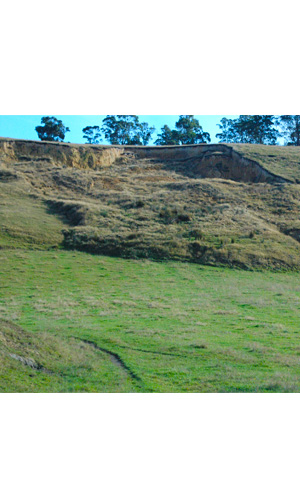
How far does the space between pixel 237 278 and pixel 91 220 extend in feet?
52.6

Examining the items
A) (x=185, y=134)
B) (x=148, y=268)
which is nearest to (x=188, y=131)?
(x=185, y=134)

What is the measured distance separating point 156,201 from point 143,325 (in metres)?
27.9

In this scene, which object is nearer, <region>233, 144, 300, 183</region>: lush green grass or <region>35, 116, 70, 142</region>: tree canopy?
<region>233, 144, 300, 183</region>: lush green grass

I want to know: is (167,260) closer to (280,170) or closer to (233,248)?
(233,248)

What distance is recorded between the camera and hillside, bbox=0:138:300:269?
110 feet

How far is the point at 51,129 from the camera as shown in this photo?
76.9 metres

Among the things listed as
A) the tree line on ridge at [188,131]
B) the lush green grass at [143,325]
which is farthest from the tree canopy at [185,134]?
the lush green grass at [143,325]

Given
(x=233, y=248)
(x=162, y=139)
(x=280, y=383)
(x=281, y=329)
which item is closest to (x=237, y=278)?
(x=233, y=248)

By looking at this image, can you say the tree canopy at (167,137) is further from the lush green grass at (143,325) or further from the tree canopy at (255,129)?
the lush green grass at (143,325)

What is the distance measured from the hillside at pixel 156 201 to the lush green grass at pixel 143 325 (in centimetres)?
289

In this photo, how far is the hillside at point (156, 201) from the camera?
1325 inches

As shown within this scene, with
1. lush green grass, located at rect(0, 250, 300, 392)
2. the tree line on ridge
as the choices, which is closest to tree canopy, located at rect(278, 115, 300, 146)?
the tree line on ridge

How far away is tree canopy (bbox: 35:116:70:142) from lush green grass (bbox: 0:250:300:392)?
165 ft

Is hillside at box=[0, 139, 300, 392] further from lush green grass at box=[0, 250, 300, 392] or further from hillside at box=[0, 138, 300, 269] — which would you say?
hillside at box=[0, 138, 300, 269]
